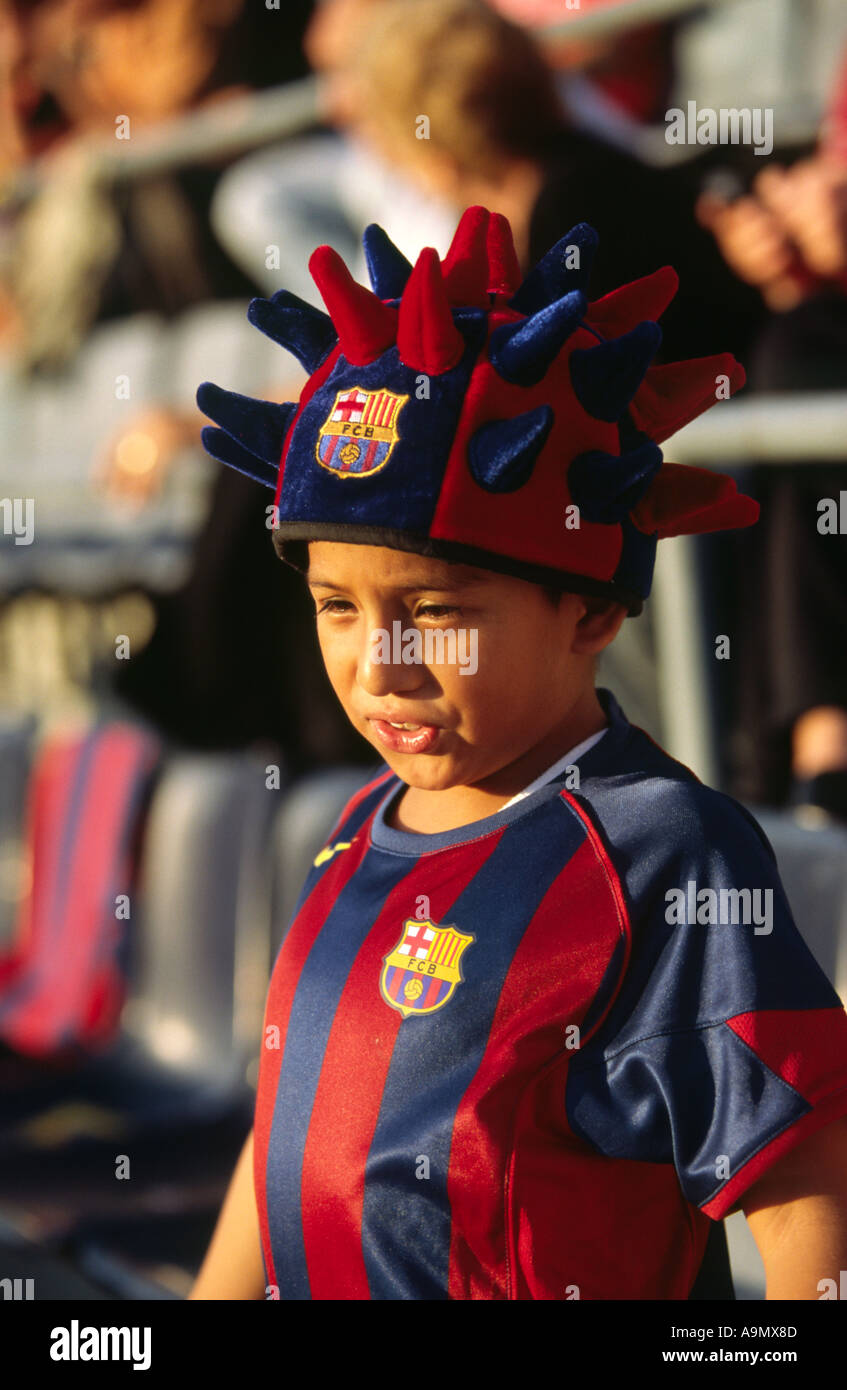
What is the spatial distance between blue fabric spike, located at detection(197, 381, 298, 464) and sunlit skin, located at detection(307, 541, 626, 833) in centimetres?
10

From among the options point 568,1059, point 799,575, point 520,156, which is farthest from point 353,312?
point 520,156

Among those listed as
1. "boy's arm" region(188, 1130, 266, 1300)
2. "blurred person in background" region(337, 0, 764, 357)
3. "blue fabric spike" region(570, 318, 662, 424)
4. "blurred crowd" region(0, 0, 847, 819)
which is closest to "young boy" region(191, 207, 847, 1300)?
"blue fabric spike" region(570, 318, 662, 424)

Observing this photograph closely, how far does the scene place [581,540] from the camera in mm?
1146

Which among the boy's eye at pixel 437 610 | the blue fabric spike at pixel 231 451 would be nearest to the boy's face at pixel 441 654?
the boy's eye at pixel 437 610

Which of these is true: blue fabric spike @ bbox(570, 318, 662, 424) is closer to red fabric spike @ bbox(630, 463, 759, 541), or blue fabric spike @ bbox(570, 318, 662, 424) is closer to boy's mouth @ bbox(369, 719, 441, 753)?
red fabric spike @ bbox(630, 463, 759, 541)

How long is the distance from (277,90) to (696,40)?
6.06ft

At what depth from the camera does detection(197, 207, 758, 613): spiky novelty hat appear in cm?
112

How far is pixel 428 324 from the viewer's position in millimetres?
1123

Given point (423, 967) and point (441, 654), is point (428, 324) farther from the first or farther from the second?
point (423, 967)

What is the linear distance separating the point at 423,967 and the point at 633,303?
1.68 feet

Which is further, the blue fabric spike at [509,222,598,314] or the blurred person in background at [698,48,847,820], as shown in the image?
the blurred person in background at [698,48,847,820]

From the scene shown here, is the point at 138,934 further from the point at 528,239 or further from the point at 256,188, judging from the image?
the point at 256,188

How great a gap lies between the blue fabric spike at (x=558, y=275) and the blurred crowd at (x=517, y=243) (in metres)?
0.94

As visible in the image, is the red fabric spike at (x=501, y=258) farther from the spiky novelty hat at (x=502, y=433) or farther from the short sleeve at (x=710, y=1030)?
the short sleeve at (x=710, y=1030)
